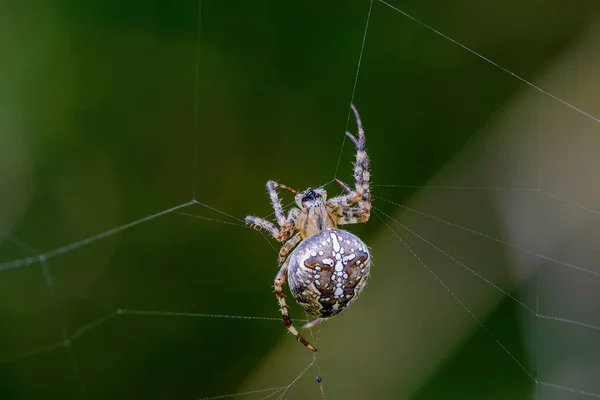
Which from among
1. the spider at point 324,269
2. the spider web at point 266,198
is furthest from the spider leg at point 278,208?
the spider web at point 266,198

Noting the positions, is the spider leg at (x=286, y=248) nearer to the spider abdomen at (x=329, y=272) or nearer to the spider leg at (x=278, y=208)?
the spider leg at (x=278, y=208)

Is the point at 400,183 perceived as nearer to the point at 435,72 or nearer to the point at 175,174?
the point at 435,72

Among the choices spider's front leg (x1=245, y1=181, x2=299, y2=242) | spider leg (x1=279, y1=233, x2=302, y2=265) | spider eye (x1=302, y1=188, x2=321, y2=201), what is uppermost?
spider eye (x1=302, y1=188, x2=321, y2=201)

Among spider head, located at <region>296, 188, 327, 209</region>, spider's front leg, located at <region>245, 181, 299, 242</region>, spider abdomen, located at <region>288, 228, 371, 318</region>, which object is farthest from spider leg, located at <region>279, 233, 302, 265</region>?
spider abdomen, located at <region>288, 228, 371, 318</region>

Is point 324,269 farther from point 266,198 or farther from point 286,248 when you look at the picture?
point 266,198

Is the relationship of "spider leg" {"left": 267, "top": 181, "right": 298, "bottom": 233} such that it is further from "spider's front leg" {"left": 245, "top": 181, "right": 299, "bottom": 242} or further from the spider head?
the spider head

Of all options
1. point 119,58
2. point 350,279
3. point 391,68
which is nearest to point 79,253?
point 119,58
